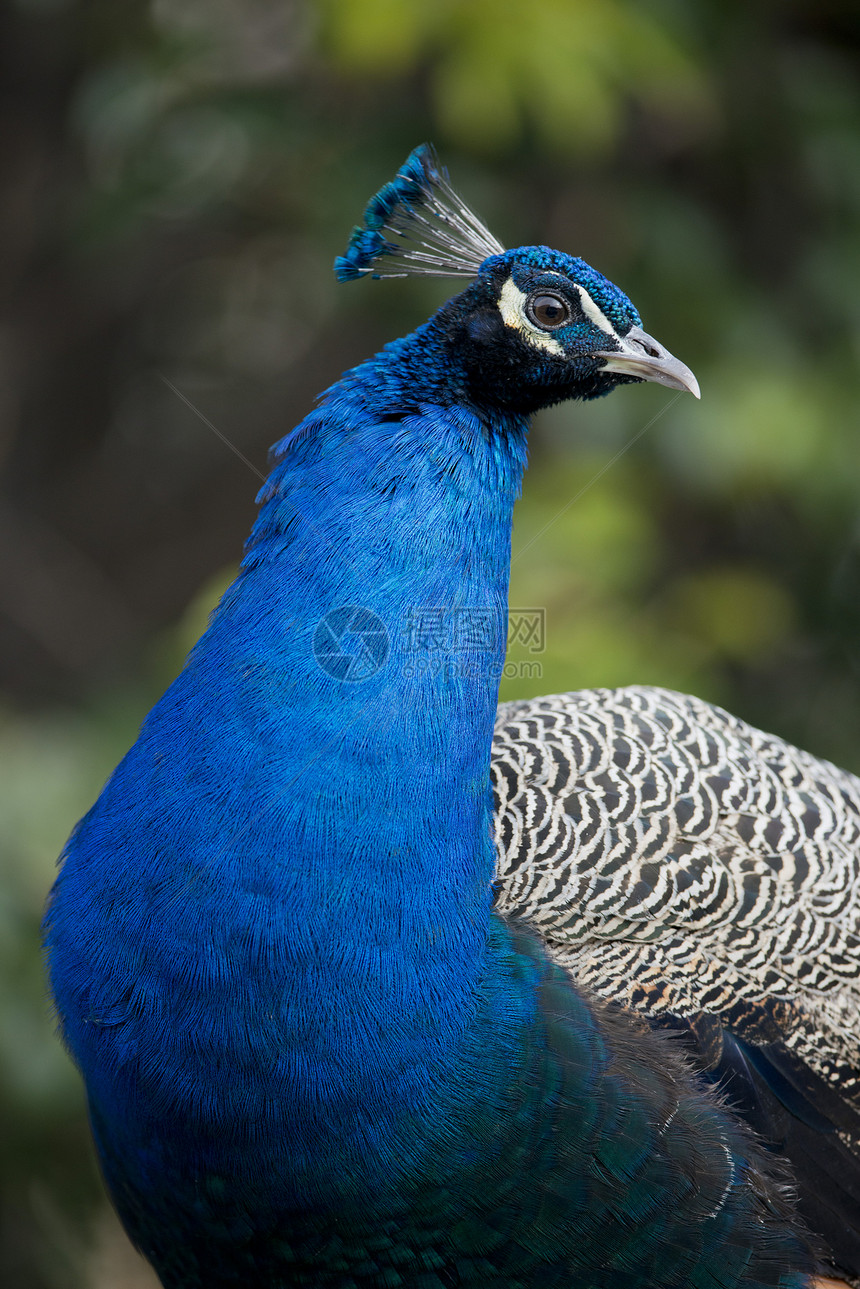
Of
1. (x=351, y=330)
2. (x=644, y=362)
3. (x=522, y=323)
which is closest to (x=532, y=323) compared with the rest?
(x=522, y=323)

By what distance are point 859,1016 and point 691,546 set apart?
2860mm

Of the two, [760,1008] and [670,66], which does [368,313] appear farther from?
[760,1008]

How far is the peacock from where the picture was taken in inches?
61.6

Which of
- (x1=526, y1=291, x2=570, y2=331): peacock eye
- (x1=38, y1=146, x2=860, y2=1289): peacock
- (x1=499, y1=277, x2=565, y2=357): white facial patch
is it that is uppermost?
(x1=526, y1=291, x2=570, y2=331): peacock eye

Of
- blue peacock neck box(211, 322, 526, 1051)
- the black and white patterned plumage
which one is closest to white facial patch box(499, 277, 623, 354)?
blue peacock neck box(211, 322, 526, 1051)

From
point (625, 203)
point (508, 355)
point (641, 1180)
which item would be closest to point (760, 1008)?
point (641, 1180)

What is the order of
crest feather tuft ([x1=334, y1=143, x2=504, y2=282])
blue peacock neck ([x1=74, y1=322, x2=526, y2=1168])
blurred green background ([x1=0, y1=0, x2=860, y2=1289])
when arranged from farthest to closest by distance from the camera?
blurred green background ([x1=0, y1=0, x2=860, y2=1289]) < crest feather tuft ([x1=334, y1=143, x2=504, y2=282]) < blue peacock neck ([x1=74, y1=322, x2=526, y2=1168])

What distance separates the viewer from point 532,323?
1.82m

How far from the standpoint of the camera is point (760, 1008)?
193 centimetres

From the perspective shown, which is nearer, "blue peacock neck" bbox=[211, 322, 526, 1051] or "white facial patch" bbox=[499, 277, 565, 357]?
"blue peacock neck" bbox=[211, 322, 526, 1051]

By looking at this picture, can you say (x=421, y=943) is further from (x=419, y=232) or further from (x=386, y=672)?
(x=419, y=232)

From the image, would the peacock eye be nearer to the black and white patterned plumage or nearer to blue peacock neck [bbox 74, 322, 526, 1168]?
blue peacock neck [bbox 74, 322, 526, 1168]

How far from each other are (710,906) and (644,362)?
81 cm

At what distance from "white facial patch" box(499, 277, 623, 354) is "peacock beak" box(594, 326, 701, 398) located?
2cm
